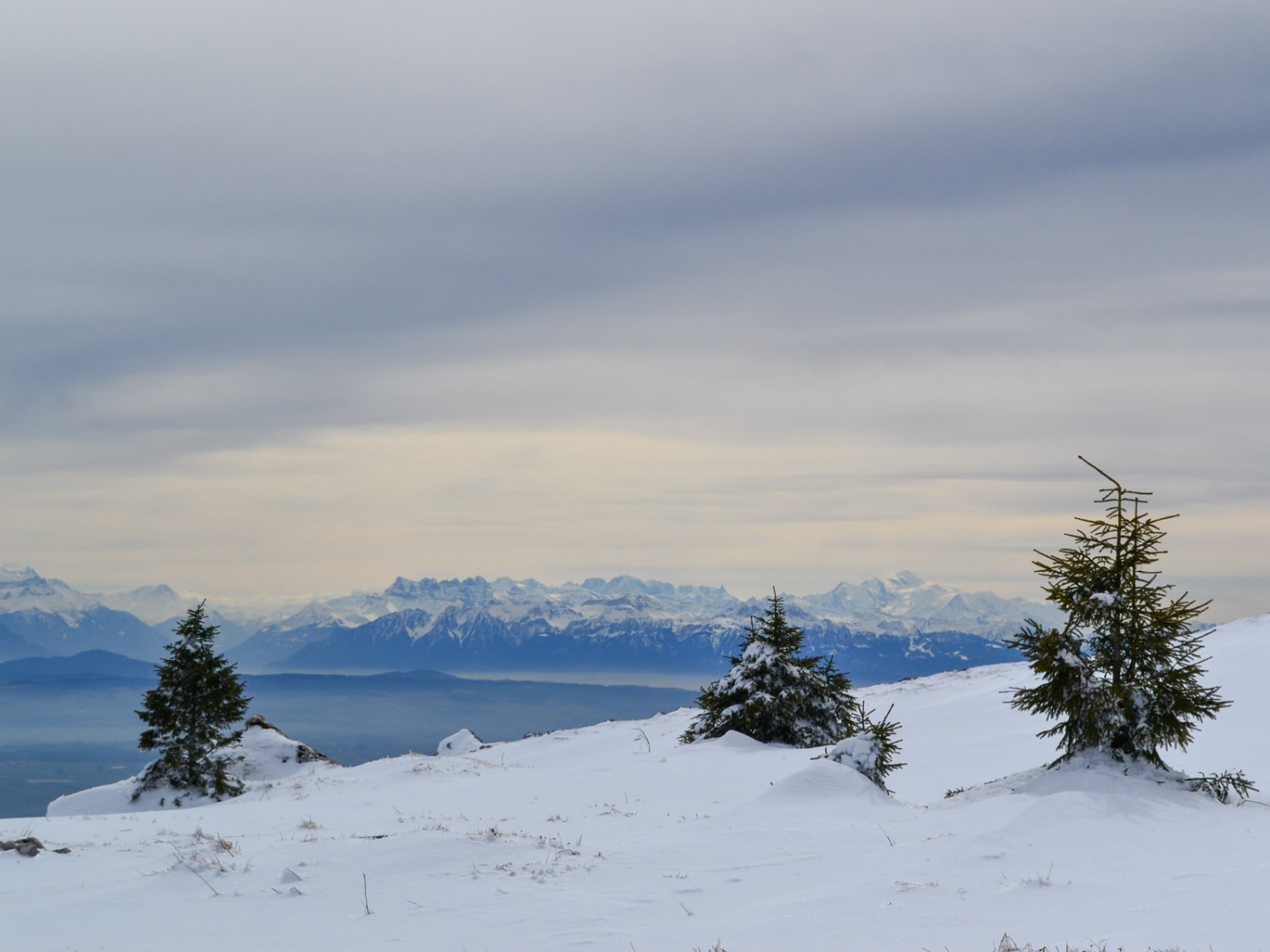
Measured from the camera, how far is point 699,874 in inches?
423

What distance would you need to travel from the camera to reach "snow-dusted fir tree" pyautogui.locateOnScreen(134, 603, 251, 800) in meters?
33.1

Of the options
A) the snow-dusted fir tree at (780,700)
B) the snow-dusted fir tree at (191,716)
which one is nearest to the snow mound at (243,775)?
the snow-dusted fir tree at (191,716)

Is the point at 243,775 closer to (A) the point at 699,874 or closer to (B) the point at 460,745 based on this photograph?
(B) the point at 460,745

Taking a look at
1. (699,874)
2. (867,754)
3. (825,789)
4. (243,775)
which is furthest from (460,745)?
(699,874)

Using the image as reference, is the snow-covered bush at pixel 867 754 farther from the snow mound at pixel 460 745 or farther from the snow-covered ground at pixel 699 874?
the snow mound at pixel 460 745

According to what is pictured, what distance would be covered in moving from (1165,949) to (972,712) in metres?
26.0

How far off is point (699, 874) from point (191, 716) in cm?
2805

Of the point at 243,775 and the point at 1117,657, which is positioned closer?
the point at 1117,657

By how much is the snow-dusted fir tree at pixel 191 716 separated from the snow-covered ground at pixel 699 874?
15706 millimetres

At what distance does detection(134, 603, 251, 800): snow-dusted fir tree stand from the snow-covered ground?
15706mm

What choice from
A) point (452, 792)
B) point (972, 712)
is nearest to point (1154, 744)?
point (452, 792)

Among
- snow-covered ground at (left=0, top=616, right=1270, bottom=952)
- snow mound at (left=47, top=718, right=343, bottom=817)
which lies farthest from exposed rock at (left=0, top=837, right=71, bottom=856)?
snow mound at (left=47, top=718, right=343, bottom=817)

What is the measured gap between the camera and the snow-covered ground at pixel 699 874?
27.9 ft

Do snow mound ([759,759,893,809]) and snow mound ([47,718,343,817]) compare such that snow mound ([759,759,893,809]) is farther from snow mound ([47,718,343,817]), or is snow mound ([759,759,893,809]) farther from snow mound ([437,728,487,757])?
snow mound ([437,728,487,757])
